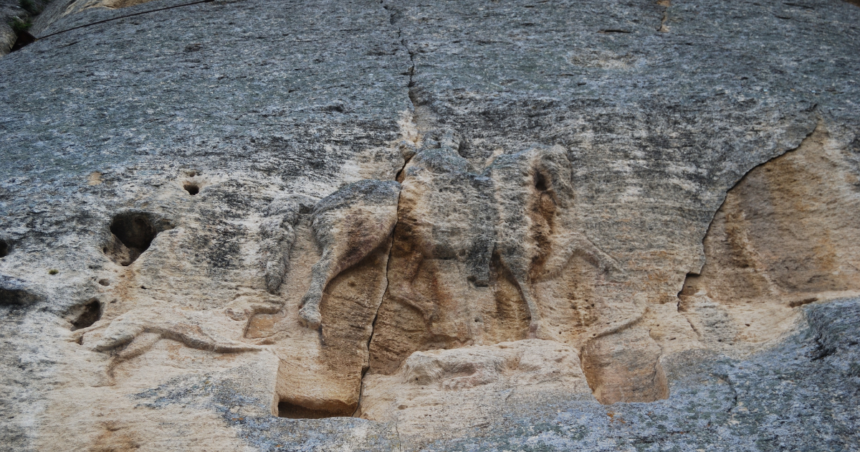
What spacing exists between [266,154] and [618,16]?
471cm

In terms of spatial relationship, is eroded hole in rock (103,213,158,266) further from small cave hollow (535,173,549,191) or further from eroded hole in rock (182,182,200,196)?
small cave hollow (535,173,549,191)

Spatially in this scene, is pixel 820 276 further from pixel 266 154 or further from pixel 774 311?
pixel 266 154

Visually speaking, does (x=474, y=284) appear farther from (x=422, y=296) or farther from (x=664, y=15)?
(x=664, y=15)

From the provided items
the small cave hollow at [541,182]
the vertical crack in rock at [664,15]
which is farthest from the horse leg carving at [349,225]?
the vertical crack in rock at [664,15]

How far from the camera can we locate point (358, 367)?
5898 mm

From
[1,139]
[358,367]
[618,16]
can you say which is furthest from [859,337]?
[1,139]

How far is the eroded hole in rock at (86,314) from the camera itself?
18.1ft

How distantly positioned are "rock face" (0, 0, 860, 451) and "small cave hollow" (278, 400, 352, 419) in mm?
42

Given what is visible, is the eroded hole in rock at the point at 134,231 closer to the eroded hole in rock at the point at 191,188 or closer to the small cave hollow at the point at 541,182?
the eroded hole in rock at the point at 191,188

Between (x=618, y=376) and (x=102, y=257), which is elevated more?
(x=102, y=257)

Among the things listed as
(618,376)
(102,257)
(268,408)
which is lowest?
(618,376)

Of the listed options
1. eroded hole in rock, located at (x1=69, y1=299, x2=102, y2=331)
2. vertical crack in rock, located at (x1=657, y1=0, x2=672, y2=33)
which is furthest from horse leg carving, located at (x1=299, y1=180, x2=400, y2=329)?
vertical crack in rock, located at (x1=657, y1=0, x2=672, y2=33)

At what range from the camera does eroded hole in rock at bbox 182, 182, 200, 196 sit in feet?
22.2

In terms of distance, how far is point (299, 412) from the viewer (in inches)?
220
